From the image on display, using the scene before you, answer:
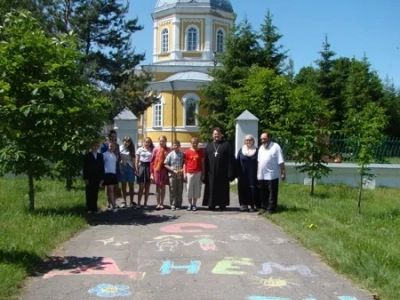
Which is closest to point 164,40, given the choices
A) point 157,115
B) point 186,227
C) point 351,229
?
point 157,115

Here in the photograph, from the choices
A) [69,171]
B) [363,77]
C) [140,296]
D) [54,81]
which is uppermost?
[363,77]

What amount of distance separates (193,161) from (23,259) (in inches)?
221

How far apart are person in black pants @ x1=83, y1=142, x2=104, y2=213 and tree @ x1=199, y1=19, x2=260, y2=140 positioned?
22101 millimetres

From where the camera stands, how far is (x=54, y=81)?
9.98 metres

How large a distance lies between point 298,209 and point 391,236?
2.73 meters

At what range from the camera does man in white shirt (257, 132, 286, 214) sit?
37.6 feet

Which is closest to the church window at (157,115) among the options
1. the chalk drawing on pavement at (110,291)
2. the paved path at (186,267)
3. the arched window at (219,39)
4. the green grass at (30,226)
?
the arched window at (219,39)

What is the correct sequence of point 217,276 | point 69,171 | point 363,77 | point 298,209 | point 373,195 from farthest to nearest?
1. point 363,77
2. point 373,195
3. point 298,209
4. point 69,171
5. point 217,276

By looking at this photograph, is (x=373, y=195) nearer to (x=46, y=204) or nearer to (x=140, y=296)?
(x=46, y=204)

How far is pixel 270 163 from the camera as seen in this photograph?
11.5 metres

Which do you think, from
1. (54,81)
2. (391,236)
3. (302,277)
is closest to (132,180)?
(54,81)

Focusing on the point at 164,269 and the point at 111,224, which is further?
the point at 111,224

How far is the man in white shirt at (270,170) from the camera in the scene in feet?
37.6

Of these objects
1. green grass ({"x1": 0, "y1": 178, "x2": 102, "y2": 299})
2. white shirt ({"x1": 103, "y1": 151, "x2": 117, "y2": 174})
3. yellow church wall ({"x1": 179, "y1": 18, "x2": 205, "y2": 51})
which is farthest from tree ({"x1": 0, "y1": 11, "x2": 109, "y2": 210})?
yellow church wall ({"x1": 179, "y1": 18, "x2": 205, "y2": 51})
